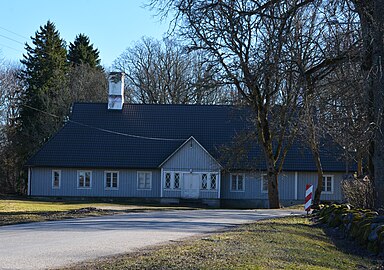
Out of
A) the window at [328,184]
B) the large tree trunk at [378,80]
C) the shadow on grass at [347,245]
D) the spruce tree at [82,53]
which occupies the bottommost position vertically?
the shadow on grass at [347,245]

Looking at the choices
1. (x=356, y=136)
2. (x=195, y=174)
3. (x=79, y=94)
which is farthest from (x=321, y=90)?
(x=79, y=94)

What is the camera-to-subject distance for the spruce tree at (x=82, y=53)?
74.1 meters

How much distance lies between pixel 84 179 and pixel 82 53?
93.2ft

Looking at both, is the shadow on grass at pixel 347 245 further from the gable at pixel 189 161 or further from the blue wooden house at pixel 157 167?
the gable at pixel 189 161

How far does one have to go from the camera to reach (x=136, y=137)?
1998 inches

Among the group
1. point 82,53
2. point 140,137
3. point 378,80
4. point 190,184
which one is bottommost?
point 190,184

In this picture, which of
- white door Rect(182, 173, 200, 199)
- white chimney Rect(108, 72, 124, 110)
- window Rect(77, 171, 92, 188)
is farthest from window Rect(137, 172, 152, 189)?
white chimney Rect(108, 72, 124, 110)

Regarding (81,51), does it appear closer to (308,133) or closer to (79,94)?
(79,94)

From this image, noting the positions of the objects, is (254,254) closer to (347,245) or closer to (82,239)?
(82,239)

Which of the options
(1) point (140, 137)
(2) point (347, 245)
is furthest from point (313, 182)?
(2) point (347, 245)

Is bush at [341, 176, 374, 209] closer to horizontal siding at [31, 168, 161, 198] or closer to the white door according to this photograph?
the white door

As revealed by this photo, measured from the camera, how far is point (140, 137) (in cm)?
5078

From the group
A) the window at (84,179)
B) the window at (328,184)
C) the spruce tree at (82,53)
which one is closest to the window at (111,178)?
the window at (84,179)

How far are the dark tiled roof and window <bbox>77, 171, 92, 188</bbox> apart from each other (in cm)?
92
